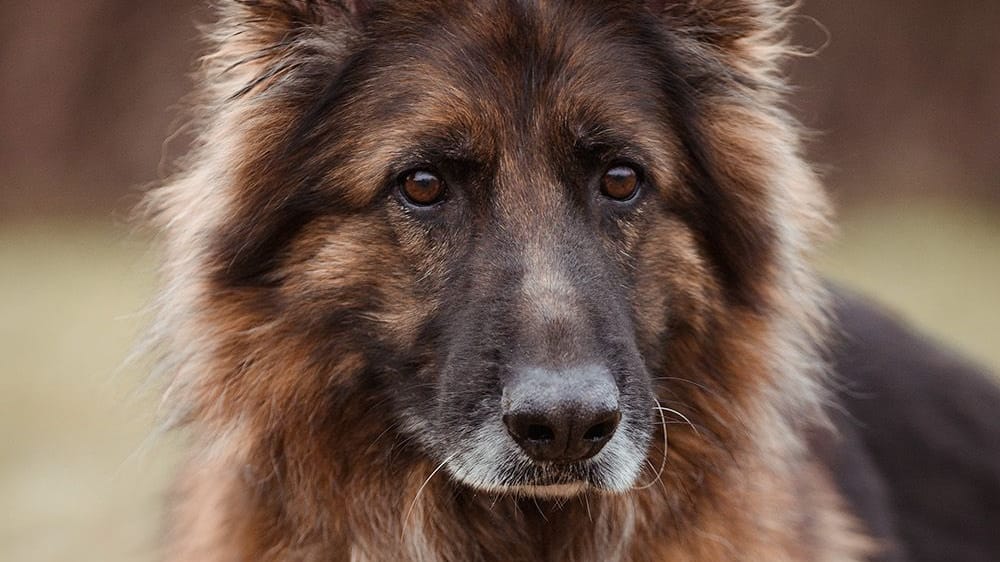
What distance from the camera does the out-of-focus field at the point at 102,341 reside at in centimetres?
730

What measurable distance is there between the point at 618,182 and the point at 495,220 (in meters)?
0.39

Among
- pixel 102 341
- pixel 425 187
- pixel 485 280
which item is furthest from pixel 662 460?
pixel 102 341

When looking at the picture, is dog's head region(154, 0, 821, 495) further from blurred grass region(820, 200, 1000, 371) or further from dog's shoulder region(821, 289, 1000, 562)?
blurred grass region(820, 200, 1000, 371)

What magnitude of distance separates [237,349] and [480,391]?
86 centimetres

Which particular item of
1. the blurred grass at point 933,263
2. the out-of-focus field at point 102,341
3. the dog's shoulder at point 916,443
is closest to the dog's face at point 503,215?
the out-of-focus field at point 102,341

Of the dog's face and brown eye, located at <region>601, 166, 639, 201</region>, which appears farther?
brown eye, located at <region>601, 166, 639, 201</region>

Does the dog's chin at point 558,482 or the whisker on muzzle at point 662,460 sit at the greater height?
the dog's chin at point 558,482

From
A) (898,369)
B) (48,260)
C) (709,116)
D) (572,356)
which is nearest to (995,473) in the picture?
(898,369)

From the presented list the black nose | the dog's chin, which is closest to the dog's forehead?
the black nose

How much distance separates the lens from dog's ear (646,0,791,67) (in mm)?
4129

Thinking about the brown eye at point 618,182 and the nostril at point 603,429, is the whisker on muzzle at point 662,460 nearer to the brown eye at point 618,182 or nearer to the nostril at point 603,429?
the nostril at point 603,429

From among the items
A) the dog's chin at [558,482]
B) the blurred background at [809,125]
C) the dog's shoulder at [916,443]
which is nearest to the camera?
the dog's chin at [558,482]

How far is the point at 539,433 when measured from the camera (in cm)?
345

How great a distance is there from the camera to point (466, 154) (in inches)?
148
